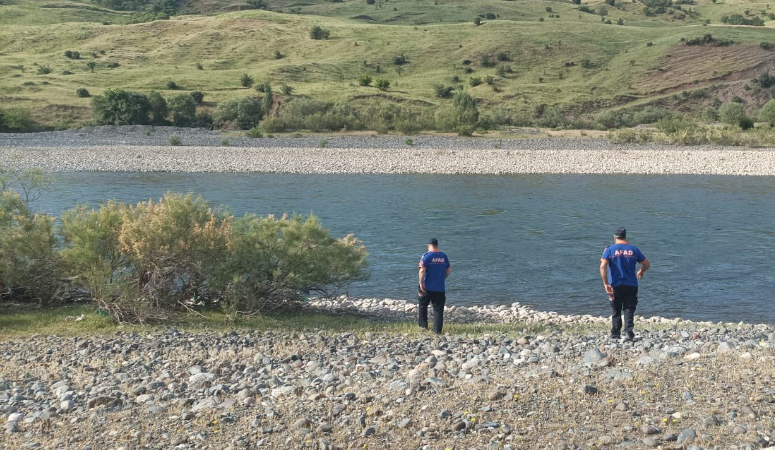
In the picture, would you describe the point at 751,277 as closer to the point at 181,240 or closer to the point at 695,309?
the point at 695,309

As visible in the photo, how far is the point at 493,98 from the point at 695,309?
60.9 metres

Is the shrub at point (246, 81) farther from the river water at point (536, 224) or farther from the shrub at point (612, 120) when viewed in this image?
the river water at point (536, 224)

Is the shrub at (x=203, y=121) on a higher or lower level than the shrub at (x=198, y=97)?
lower

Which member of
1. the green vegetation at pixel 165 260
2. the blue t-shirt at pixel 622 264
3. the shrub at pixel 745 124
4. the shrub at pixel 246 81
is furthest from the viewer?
the shrub at pixel 246 81

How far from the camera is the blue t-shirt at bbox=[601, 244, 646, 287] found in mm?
10078

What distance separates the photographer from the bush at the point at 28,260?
12094mm

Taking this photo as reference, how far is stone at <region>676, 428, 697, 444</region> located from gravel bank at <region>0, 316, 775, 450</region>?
0.01 m

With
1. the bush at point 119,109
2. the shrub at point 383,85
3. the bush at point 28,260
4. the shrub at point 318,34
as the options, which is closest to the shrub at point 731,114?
the shrub at point 383,85

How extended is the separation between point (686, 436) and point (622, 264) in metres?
Result: 3.89

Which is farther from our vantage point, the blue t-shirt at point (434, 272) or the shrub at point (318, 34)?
the shrub at point (318, 34)

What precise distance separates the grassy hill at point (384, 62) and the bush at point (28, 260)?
50.7m

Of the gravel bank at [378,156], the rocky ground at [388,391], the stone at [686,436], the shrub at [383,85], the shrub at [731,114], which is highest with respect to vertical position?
the shrub at [383,85]

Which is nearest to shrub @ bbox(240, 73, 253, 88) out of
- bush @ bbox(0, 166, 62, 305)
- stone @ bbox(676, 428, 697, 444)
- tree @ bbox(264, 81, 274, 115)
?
tree @ bbox(264, 81, 274, 115)

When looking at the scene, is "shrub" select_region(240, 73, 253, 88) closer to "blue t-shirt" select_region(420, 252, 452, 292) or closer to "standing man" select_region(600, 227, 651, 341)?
"blue t-shirt" select_region(420, 252, 452, 292)
